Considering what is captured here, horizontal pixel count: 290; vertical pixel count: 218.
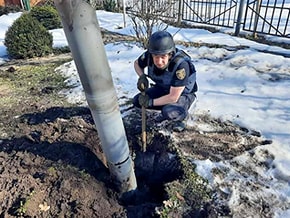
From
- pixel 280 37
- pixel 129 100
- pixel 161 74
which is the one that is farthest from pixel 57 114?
pixel 280 37

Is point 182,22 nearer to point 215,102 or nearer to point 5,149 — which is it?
point 215,102

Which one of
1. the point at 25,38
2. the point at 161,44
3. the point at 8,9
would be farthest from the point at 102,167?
the point at 8,9

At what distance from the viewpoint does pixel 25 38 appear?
20.1 feet

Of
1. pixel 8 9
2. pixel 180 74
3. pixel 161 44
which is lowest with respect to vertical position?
pixel 8 9

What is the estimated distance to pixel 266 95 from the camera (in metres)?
4.07

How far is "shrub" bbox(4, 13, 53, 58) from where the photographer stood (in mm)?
6141

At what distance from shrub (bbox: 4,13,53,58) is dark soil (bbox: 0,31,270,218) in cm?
293

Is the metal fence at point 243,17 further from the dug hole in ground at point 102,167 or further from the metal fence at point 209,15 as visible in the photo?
the dug hole in ground at point 102,167

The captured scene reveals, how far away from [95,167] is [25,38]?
4.74 m

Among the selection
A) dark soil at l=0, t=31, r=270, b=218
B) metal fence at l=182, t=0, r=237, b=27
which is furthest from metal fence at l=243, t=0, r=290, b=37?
dark soil at l=0, t=31, r=270, b=218

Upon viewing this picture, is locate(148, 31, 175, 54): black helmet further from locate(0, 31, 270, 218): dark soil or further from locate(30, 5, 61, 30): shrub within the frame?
locate(30, 5, 61, 30): shrub

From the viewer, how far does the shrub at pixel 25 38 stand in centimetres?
614

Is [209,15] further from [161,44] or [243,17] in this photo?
[161,44]

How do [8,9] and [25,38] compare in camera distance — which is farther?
[8,9]
